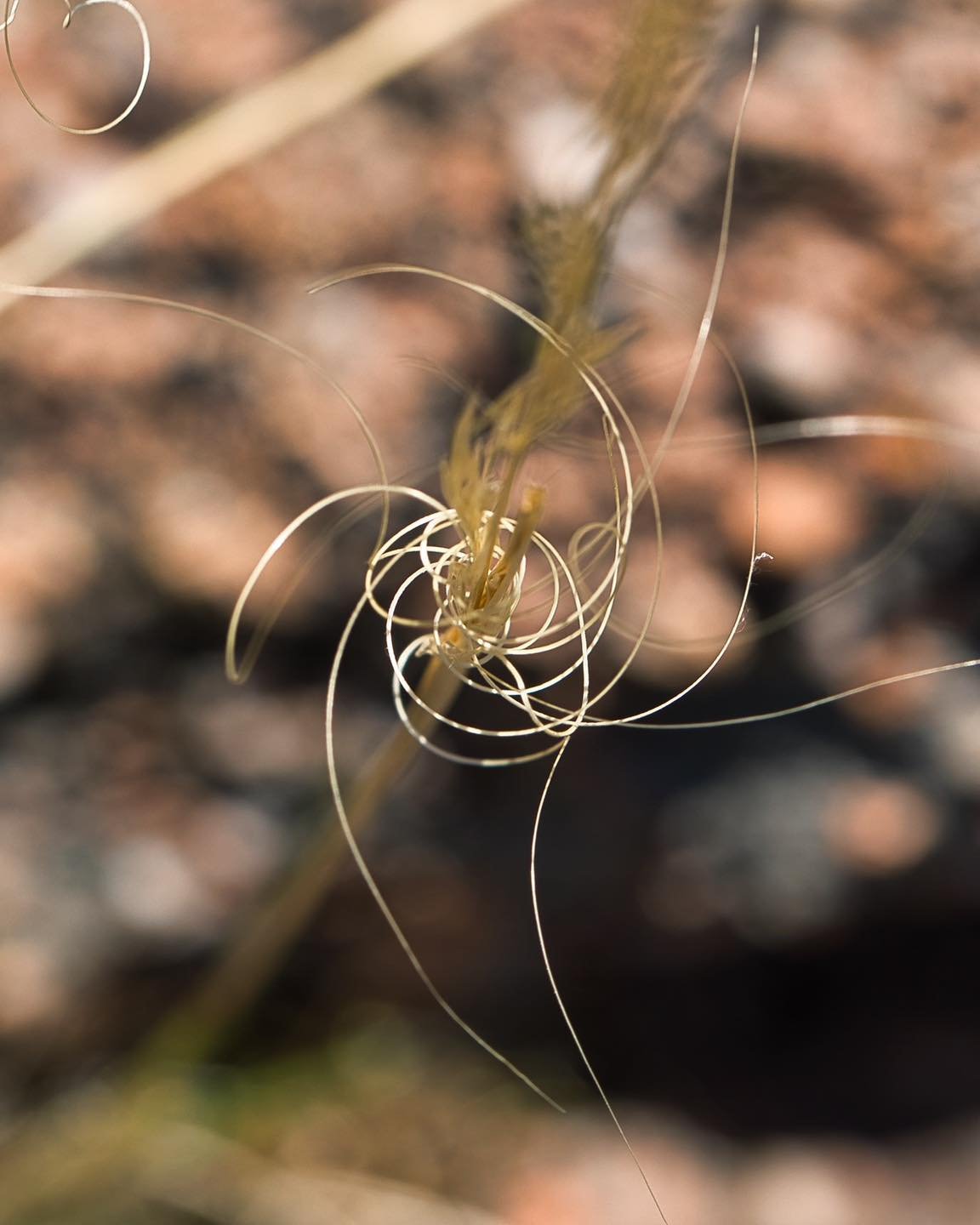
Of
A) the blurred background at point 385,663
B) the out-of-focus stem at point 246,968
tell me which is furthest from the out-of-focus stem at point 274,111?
the out-of-focus stem at point 246,968

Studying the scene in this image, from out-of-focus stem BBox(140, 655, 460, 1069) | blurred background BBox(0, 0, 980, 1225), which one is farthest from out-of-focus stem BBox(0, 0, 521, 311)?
out-of-focus stem BBox(140, 655, 460, 1069)

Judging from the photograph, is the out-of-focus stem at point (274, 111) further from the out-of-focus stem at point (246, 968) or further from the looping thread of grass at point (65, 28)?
the out-of-focus stem at point (246, 968)

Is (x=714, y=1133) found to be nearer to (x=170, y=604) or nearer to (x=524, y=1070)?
(x=524, y=1070)

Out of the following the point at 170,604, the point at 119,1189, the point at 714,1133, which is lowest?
the point at 714,1133

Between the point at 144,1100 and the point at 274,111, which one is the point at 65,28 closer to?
the point at 274,111

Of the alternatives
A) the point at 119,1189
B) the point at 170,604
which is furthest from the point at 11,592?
the point at 119,1189

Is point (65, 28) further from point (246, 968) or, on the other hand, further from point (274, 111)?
point (246, 968)

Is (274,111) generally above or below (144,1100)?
above

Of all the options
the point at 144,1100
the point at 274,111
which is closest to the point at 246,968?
the point at 144,1100

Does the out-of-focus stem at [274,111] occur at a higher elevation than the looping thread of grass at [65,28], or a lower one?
lower
